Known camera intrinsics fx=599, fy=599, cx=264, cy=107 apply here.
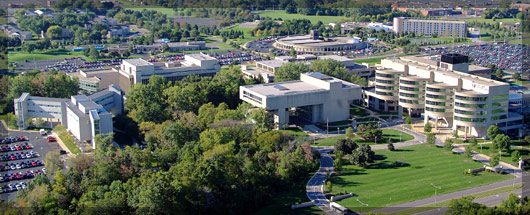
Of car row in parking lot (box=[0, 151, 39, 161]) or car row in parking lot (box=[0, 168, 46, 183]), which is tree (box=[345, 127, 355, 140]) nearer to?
car row in parking lot (box=[0, 168, 46, 183])

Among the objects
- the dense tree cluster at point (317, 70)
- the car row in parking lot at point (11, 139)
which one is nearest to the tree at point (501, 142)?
the dense tree cluster at point (317, 70)

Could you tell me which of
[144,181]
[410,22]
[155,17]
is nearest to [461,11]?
[410,22]

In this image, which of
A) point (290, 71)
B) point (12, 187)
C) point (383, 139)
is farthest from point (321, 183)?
point (290, 71)

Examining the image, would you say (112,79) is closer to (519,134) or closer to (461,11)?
(519,134)

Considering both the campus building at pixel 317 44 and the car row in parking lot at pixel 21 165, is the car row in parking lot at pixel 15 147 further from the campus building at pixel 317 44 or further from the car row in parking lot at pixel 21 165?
the campus building at pixel 317 44

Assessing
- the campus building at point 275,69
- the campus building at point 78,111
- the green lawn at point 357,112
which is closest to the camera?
the campus building at point 78,111

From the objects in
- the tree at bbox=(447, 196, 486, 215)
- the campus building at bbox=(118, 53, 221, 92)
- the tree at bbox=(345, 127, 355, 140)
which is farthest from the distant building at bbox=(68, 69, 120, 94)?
the tree at bbox=(447, 196, 486, 215)
